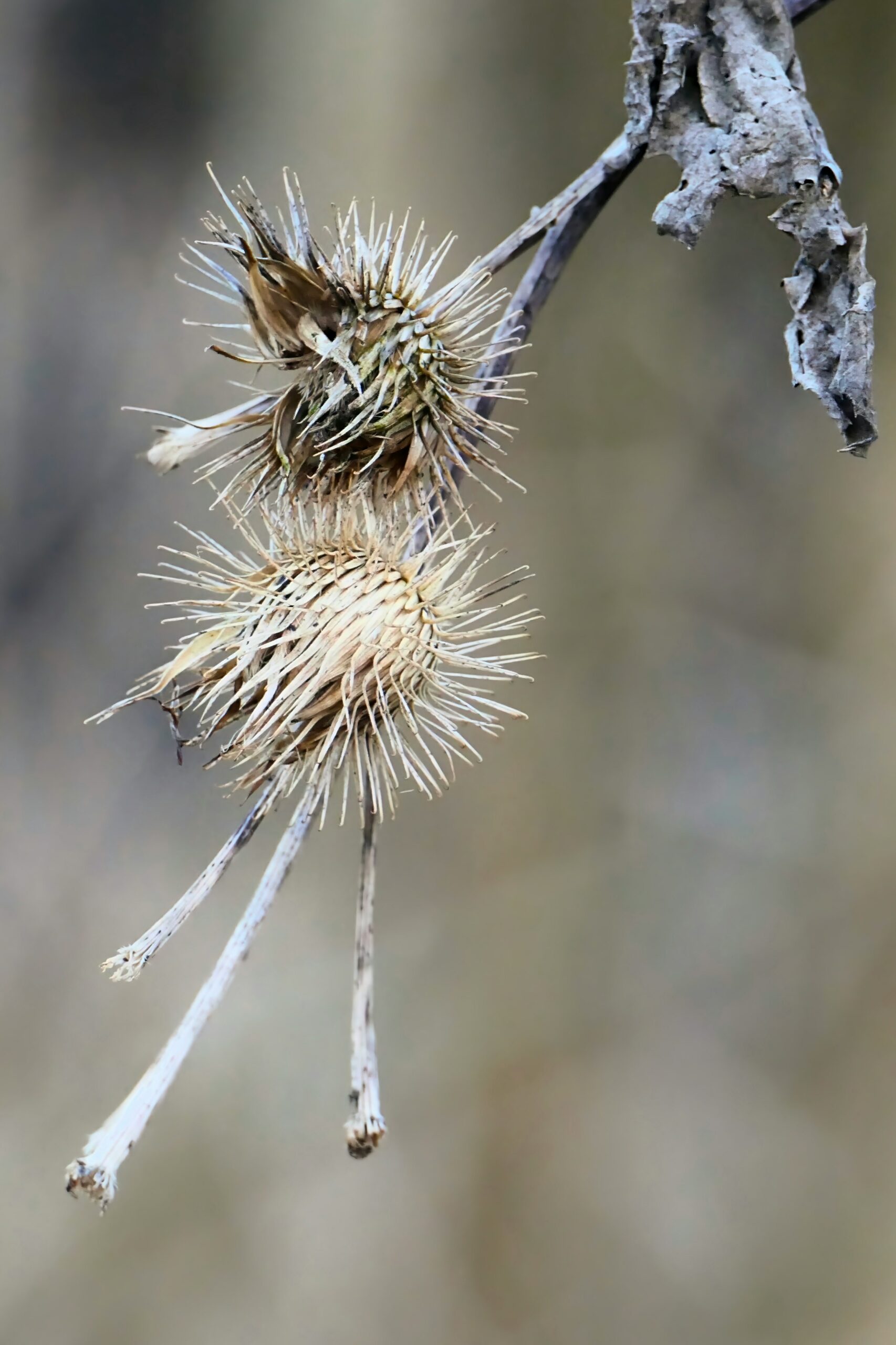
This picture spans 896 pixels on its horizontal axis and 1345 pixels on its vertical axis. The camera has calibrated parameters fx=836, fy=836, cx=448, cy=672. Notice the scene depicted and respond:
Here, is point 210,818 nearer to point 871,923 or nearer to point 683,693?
point 683,693

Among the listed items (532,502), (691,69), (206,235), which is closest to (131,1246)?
(532,502)

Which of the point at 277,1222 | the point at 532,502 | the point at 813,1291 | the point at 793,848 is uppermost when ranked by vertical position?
the point at 532,502

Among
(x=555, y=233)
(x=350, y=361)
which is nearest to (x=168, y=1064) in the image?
(x=350, y=361)

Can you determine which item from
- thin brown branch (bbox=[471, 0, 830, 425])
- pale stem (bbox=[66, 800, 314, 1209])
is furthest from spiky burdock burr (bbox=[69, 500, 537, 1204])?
thin brown branch (bbox=[471, 0, 830, 425])

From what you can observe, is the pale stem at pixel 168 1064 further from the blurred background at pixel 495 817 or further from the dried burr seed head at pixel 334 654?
the blurred background at pixel 495 817

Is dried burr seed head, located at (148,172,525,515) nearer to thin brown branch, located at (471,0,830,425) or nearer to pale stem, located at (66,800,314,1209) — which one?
thin brown branch, located at (471,0,830,425)

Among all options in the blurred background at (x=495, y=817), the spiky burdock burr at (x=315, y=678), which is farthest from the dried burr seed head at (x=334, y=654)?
the blurred background at (x=495, y=817)
